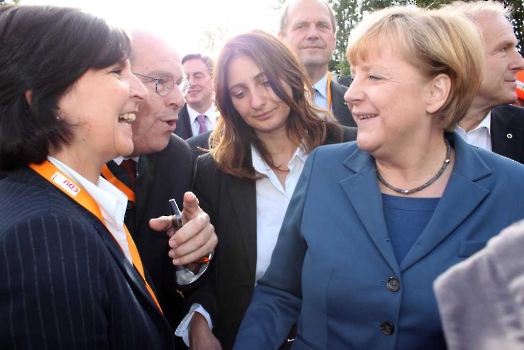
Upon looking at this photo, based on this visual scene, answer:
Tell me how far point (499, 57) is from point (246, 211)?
7.64 feet

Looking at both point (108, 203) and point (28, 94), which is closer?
point (28, 94)

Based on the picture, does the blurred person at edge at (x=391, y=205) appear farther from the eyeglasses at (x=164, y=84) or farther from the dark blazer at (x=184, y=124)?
the dark blazer at (x=184, y=124)

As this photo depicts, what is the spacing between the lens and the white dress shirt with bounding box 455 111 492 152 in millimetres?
3648

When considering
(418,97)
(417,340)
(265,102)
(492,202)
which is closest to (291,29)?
(265,102)

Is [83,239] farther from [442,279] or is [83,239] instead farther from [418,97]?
[418,97]

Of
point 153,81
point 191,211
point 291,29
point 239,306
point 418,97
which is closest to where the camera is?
point 418,97

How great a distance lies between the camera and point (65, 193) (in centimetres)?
168

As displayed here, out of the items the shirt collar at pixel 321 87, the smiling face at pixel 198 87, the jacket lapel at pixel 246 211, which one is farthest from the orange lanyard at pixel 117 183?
the smiling face at pixel 198 87

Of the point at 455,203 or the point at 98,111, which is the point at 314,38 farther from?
the point at 98,111

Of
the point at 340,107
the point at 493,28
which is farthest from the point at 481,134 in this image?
the point at 340,107

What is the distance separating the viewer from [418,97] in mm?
2160

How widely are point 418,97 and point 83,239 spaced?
1495 mm

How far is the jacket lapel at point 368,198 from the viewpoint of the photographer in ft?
6.49

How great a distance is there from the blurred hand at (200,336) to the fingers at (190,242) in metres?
0.45
